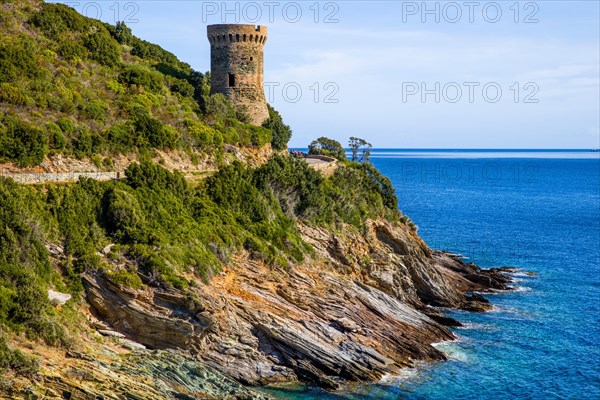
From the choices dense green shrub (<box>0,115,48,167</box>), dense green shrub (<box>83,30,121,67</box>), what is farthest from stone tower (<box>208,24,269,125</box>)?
dense green shrub (<box>0,115,48,167</box>)

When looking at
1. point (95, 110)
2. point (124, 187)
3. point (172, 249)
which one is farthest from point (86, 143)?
point (172, 249)

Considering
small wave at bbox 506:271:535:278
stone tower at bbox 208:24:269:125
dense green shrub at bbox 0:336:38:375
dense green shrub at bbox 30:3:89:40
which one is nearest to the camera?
dense green shrub at bbox 0:336:38:375

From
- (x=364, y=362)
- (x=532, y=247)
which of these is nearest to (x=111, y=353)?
(x=364, y=362)

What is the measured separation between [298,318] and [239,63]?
28.9 m

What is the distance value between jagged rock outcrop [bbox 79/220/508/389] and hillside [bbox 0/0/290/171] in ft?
33.7

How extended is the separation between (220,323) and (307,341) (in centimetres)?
534

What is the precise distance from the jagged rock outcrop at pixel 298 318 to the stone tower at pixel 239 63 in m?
15.7

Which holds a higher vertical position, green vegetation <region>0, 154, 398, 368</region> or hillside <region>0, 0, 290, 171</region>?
hillside <region>0, 0, 290, 171</region>

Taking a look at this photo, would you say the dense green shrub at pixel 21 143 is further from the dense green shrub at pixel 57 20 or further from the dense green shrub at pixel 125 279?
the dense green shrub at pixel 57 20

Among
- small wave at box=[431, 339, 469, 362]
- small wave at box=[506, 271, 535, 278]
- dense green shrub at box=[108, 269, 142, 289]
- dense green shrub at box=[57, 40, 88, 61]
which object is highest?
dense green shrub at box=[57, 40, 88, 61]

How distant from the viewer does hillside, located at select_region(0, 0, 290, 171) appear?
44.6 meters

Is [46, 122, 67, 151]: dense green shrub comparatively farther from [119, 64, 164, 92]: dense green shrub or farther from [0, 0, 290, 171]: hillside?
[119, 64, 164, 92]: dense green shrub

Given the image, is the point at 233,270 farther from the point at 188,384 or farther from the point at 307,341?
the point at 188,384

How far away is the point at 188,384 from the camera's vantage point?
33844mm
